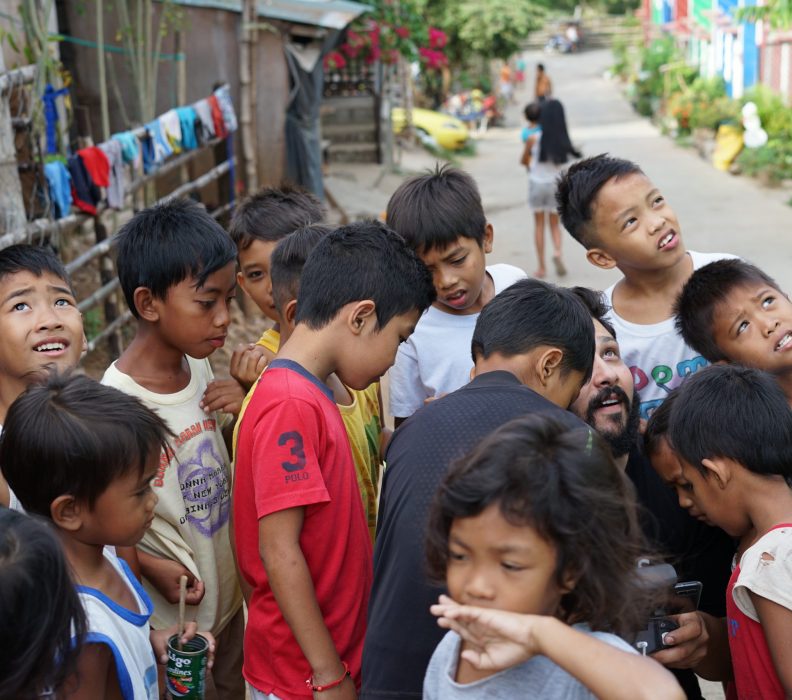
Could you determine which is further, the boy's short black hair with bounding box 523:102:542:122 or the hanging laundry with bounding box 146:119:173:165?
the boy's short black hair with bounding box 523:102:542:122

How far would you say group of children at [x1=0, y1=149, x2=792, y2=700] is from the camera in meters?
1.52

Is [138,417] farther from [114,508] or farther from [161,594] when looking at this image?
[161,594]

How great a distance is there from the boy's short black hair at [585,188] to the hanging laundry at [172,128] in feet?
13.9

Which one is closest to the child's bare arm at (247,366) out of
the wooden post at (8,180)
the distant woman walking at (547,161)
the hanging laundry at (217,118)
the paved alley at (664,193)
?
the wooden post at (8,180)

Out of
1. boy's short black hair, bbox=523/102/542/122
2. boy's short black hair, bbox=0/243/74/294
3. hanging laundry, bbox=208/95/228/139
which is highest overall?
boy's short black hair, bbox=0/243/74/294

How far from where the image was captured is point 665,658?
6.78 feet

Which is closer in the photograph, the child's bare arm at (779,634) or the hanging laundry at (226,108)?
the child's bare arm at (779,634)

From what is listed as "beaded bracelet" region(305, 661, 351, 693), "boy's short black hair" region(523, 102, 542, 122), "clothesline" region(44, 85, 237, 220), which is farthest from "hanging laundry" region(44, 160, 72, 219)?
"boy's short black hair" region(523, 102, 542, 122)

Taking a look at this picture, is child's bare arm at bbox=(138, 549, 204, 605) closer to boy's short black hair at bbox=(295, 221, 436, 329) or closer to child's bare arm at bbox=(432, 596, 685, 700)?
boy's short black hair at bbox=(295, 221, 436, 329)

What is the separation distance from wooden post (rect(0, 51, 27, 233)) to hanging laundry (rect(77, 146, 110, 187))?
2.02ft

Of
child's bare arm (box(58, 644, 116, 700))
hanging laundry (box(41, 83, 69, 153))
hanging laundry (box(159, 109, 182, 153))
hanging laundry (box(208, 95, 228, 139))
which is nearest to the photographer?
child's bare arm (box(58, 644, 116, 700))

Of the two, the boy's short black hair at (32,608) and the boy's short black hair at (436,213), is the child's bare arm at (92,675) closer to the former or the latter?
the boy's short black hair at (32,608)

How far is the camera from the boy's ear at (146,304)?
8.54ft

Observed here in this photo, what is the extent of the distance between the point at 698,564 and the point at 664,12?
3365 cm
